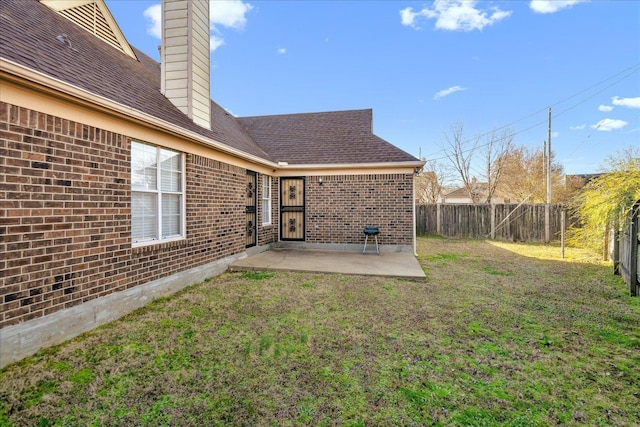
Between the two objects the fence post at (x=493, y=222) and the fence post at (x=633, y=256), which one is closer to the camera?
the fence post at (x=633, y=256)

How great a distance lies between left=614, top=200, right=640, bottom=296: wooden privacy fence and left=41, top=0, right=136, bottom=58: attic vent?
11.3 m

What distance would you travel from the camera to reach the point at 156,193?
16.0 ft

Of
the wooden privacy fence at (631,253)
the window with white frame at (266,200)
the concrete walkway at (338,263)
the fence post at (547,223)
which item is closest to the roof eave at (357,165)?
the window with white frame at (266,200)

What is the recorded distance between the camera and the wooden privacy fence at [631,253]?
507cm

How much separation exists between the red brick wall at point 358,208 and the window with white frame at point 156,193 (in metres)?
4.83

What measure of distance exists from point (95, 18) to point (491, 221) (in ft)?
49.8

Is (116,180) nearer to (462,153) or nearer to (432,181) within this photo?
(462,153)

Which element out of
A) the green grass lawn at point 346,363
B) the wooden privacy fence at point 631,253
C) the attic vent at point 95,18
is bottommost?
the green grass lawn at point 346,363

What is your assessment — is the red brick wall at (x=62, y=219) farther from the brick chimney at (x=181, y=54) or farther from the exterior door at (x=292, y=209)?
the exterior door at (x=292, y=209)

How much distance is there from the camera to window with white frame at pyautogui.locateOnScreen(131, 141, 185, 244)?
4.56m

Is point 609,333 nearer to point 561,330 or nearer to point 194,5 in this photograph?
point 561,330

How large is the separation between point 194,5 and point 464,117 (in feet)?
68.8

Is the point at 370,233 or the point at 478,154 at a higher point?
the point at 478,154

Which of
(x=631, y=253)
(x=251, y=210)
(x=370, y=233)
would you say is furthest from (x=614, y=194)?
(x=251, y=210)
